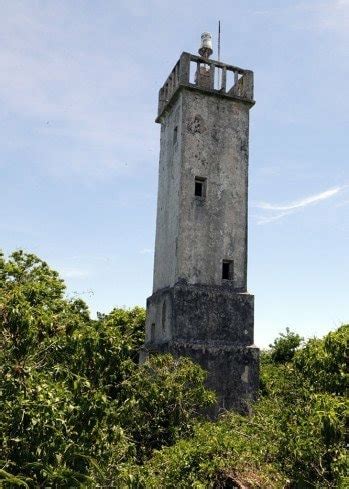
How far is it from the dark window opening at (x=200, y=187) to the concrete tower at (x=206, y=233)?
4cm

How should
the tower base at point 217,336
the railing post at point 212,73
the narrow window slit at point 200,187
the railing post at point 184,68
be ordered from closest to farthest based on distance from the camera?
1. the tower base at point 217,336
2. the narrow window slit at point 200,187
3. the railing post at point 184,68
4. the railing post at point 212,73

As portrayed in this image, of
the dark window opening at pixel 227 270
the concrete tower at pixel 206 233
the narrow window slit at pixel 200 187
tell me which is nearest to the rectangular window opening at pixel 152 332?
the concrete tower at pixel 206 233

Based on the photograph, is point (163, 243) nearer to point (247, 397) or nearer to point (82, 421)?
point (247, 397)

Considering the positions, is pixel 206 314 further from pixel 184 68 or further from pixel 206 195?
pixel 184 68

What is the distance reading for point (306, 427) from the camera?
795 centimetres

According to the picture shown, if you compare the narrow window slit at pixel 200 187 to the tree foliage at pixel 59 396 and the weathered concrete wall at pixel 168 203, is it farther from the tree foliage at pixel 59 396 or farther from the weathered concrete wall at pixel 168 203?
the tree foliage at pixel 59 396

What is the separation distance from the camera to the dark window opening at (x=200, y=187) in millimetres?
17312

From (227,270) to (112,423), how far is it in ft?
36.2

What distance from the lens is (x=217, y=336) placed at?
52.5 ft

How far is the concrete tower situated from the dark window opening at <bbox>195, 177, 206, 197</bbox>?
1.4 inches

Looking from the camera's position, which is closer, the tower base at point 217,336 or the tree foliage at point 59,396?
the tree foliage at point 59,396

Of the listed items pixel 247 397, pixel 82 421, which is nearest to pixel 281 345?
pixel 247 397

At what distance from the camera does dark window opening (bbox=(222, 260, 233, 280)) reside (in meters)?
17.0

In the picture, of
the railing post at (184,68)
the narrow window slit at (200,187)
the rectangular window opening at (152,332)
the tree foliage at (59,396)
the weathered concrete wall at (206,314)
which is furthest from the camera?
the rectangular window opening at (152,332)
